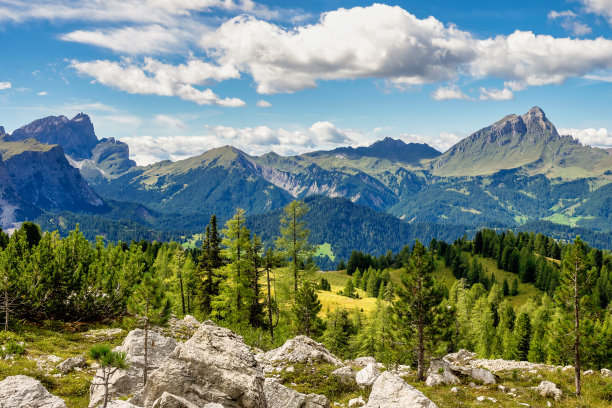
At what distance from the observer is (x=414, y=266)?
112ft

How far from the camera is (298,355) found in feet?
102

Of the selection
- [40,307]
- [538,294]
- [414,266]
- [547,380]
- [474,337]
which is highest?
[414,266]

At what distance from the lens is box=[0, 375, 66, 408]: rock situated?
47.6 ft

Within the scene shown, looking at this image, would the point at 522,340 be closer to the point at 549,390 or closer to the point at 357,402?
the point at 549,390

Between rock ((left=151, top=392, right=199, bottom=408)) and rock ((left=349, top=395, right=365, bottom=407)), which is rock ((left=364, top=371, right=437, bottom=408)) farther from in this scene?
rock ((left=151, top=392, right=199, bottom=408))

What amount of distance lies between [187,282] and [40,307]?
30238 mm

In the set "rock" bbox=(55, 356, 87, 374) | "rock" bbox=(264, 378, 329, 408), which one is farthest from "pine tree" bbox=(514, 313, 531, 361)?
"rock" bbox=(55, 356, 87, 374)

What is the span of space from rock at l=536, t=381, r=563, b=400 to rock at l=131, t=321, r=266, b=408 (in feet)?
75.0

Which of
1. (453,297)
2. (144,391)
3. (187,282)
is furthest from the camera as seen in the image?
(453,297)

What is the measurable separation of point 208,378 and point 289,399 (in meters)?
4.99

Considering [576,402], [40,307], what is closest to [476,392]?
[576,402]

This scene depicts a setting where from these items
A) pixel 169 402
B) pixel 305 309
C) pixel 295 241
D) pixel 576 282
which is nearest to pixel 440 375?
pixel 576 282

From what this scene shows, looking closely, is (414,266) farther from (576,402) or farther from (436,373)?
(576,402)

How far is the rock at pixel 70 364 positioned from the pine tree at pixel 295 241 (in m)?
27.4
